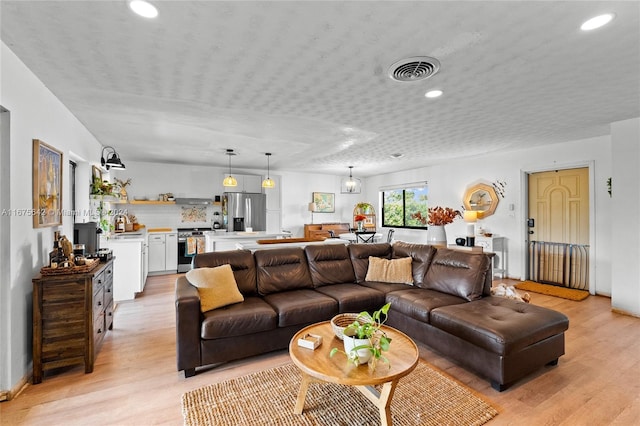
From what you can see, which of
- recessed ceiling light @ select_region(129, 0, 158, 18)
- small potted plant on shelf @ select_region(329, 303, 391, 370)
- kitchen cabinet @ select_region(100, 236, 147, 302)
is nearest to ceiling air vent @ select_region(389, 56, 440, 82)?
recessed ceiling light @ select_region(129, 0, 158, 18)

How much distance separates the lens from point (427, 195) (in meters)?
7.66

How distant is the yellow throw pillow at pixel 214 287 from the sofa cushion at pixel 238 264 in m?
0.22

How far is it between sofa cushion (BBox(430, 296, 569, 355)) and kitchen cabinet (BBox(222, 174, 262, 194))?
5816 mm

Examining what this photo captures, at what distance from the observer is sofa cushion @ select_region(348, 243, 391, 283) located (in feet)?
12.5

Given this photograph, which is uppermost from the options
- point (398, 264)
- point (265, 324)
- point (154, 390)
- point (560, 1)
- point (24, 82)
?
point (560, 1)

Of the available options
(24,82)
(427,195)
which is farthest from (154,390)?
(427,195)

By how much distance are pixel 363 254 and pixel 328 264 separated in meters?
0.53

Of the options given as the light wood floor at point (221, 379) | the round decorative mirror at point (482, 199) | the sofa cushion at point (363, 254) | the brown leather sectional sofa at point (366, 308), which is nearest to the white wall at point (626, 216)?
the light wood floor at point (221, 379)

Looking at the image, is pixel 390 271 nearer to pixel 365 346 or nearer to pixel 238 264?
pixel 238 264

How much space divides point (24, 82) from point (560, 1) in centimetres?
374

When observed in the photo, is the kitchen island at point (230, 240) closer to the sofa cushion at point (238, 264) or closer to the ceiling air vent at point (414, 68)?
the sofa cushion at point (238, 264)

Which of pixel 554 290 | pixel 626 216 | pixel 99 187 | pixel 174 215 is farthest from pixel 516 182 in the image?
pixel 174 215

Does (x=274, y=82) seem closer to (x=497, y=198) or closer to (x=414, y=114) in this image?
(x=414, y=114)

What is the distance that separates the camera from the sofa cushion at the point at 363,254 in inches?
150
